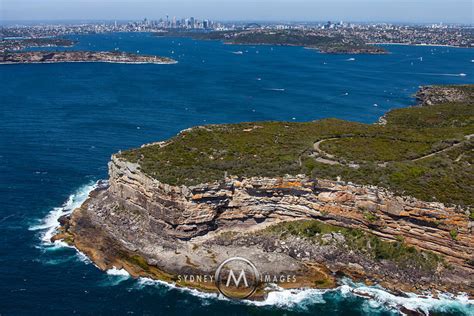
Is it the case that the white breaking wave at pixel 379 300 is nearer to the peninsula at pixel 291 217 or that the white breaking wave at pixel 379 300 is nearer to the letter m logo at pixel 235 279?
the peninsula at pixel 291 217

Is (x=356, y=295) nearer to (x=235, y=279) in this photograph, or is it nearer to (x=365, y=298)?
(x=365, y=298)

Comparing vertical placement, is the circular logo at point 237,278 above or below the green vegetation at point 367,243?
below

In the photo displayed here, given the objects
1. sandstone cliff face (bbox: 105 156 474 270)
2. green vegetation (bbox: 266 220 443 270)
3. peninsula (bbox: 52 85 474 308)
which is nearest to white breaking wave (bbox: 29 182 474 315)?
peninsula (bbox: 52 85 474 308)

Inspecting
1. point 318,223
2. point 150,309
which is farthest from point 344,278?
point 150,309

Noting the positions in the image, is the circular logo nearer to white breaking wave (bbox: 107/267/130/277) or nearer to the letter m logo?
the letter m logo

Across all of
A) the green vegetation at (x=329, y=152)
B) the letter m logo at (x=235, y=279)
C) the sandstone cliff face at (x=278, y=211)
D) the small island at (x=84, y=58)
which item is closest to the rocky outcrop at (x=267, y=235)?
the sandstone cliff face at (x=278, y=211)

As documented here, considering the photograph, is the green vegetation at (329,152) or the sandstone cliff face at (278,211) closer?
the sandstone cliff face at (278,211)

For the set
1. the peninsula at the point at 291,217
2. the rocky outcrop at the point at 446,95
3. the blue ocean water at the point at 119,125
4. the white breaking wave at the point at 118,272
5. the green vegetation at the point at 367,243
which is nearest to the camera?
the blue ocean water at the point at 119,125

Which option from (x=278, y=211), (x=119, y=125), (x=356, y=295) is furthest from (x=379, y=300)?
(x=119, y=125)
